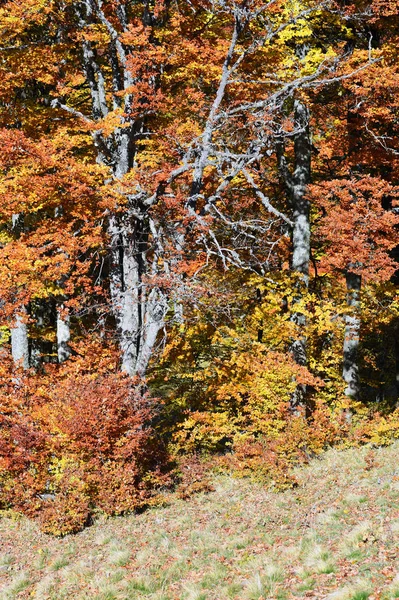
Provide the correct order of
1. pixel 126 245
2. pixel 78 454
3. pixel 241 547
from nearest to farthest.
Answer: pixel 241 547 → pixel 78 454 → pixel 126 245

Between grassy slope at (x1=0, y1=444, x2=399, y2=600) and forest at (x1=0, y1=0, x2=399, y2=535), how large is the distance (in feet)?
2.21

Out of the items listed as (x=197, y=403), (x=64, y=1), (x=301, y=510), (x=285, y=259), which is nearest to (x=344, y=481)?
(x=301, y=510)

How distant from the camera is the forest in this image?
1185 cm

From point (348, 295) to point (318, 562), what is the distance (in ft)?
28.6

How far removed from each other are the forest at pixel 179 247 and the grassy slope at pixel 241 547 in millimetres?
673

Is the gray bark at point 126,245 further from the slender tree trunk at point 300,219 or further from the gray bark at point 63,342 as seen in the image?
the slender tree trunk at point 300,219

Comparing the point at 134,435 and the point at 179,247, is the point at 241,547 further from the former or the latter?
the point at 179,247

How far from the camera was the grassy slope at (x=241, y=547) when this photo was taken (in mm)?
7254

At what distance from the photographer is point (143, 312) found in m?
14.6

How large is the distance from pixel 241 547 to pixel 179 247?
6.48 metres

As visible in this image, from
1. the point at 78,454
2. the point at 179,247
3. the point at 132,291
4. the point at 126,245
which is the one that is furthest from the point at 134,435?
the point at 126,245

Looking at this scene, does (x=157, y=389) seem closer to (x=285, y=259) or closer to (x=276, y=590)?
(x=285, y=259)

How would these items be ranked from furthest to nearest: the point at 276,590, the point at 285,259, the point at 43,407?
the point at 285,259
the point at 43,407
the point at 276,590

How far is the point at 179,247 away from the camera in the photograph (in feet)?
42.3
